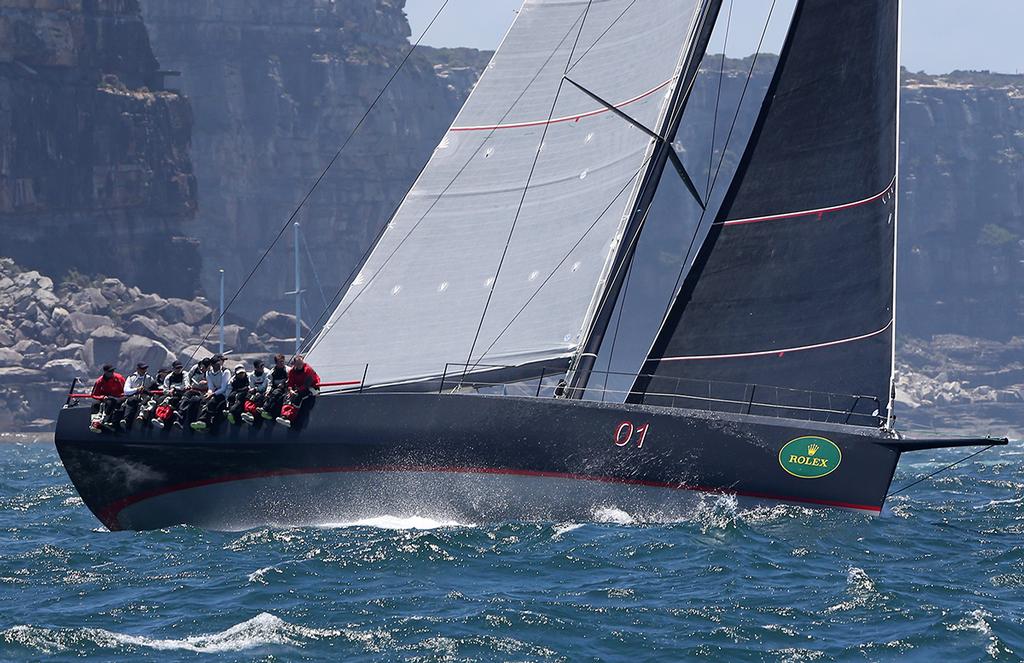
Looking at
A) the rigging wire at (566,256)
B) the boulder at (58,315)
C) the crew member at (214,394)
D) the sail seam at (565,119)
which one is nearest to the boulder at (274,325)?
the boulder at (58,315)

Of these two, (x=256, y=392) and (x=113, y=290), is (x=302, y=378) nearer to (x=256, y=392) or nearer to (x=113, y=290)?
(x=256, y=392)

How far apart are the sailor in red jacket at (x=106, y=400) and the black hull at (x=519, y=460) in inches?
72.9

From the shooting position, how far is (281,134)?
13475cm

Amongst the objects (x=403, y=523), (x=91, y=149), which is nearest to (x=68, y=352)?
(x=91, y=149)

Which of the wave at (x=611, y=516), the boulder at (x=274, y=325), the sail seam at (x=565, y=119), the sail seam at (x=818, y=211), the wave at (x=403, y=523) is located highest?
the sail seam at (x=565, y=119)

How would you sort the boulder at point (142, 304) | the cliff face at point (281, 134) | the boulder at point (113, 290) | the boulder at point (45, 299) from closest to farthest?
the boulder at point (45, 299), the boulder at point (142, 304), the boulder at point (113, 290), the cliff face at point (281, 134)

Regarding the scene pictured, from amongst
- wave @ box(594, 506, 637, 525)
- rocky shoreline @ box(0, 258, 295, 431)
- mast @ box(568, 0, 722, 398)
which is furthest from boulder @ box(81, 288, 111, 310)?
wave @ box(594, 506, 637, 525)

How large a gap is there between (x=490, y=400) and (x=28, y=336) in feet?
242

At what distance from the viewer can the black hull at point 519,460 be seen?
1817cm

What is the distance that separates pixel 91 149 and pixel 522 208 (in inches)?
3307

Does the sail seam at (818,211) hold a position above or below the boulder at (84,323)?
above

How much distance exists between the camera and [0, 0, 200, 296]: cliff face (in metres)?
96.0

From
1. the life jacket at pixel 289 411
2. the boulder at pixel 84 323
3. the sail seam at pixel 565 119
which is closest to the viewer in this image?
the life jacket at pixel 289 411

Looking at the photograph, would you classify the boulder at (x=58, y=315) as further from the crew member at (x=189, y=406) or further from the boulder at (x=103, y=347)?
the crew member at (x=189, y=406)
